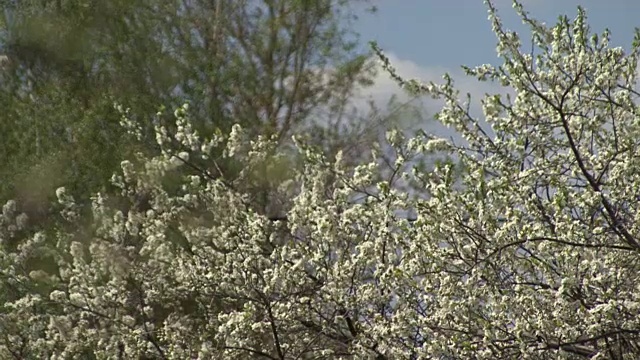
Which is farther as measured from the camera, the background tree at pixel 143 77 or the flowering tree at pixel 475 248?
the background tree at pixel 143 77

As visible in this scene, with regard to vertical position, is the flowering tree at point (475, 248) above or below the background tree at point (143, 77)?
below

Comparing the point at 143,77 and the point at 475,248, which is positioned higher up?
the point at 143,77

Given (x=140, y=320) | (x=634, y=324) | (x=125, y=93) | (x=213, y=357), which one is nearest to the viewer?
(x=634, y=324)

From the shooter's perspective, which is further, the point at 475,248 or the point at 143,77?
the point at 143,77

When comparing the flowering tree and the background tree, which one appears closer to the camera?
the flowering tree

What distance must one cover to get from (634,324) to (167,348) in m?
3.76

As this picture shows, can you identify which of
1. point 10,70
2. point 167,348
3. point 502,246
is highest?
point 10,70

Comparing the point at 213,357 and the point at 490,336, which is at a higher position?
the point at 213,357

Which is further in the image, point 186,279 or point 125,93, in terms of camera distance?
point 125,93

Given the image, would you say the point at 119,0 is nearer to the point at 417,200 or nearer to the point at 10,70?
the point at 10,70

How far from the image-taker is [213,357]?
6.93 metres

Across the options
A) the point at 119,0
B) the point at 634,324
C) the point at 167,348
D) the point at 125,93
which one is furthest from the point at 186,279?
the point at 119,0

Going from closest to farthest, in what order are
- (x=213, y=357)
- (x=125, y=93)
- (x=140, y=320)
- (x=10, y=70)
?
(x=213, y=357) → (x=140, y=320) → (x=125, y=93) → (x=10, y=70)

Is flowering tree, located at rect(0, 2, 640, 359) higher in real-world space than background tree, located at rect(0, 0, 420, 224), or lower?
lower
